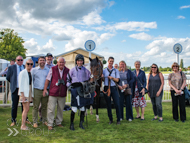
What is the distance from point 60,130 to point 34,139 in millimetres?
802

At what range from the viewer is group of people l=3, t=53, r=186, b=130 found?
14.5 ft

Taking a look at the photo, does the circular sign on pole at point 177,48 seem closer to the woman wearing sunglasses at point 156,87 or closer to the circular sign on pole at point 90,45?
the woman wearing sunglasses at point 156,87

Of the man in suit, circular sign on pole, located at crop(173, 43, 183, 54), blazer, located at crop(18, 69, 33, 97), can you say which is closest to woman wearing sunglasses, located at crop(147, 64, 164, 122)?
circular sign on pole, located at crop(173, 43, 183, 54)

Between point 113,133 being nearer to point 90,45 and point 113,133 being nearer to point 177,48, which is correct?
point 90,45

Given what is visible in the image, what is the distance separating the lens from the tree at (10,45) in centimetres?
2836

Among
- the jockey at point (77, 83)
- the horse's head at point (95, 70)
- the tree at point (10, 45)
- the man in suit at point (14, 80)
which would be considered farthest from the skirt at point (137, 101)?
the tree at point (10, 45)

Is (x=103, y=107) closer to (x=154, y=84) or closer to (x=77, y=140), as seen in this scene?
(x=154, y=84)

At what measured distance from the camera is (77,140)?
3.74 m

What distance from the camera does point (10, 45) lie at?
28812 mm

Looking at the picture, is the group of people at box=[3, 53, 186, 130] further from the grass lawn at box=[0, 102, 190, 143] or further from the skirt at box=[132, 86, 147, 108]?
the grass lawn at box=[0, 102, 190, 143]

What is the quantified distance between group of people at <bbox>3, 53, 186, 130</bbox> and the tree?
2575 centimetres

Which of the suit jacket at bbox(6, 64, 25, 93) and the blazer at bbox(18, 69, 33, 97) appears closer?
→ the blazer at bbox(18, 69, 33, 97)

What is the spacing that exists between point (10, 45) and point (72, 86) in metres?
28.4

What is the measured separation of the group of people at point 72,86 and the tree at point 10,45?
25.7 m
